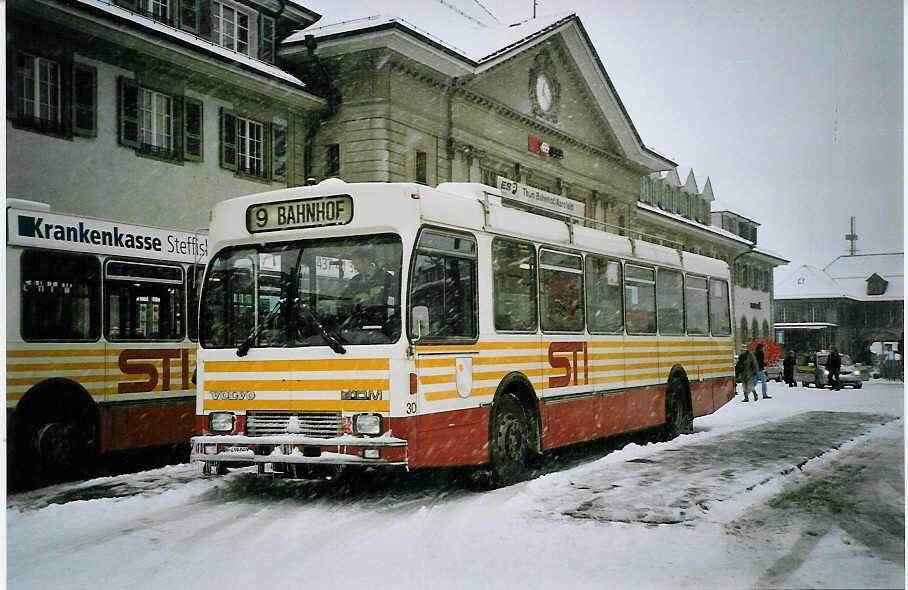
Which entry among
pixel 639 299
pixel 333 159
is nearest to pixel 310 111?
pixel 333 159

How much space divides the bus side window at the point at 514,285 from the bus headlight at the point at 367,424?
78.9 inches

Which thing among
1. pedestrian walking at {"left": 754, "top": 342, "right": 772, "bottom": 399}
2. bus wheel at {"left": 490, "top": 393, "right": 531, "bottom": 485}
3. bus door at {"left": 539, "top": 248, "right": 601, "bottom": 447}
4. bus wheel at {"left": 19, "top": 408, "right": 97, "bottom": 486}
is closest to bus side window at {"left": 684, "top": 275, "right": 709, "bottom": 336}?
bus door at {"left": 539, "top": 248, "right": 601, "bottom": 447}

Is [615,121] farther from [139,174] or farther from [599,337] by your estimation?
[139,174]

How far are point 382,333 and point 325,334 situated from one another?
501mm

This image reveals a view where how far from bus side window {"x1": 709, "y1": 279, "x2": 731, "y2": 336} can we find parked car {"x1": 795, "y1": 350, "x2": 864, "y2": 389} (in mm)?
1935

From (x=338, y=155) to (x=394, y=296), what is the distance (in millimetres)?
13979

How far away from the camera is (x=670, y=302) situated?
1488cm

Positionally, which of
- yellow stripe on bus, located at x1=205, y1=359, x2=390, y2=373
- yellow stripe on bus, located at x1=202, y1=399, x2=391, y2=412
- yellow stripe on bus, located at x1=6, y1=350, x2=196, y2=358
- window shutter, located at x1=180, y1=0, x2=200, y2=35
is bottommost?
yellow stripe on bus, located at x1=202, y1=399, x2=391, y2=412

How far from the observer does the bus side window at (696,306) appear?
1561cm

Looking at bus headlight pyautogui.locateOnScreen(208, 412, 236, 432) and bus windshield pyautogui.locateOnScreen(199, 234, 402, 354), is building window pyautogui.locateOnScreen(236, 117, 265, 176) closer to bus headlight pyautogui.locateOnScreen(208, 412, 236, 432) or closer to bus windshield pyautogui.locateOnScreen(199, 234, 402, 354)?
bus windshield pyautogui.locateOnScreen(199, 234, 402, 354)

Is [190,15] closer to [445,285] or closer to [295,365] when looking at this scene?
[445,285]

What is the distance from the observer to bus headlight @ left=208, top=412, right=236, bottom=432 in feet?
30.3

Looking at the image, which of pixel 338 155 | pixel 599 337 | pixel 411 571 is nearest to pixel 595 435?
pixel 599 337

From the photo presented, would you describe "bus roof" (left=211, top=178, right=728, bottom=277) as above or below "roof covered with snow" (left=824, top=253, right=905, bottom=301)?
above
